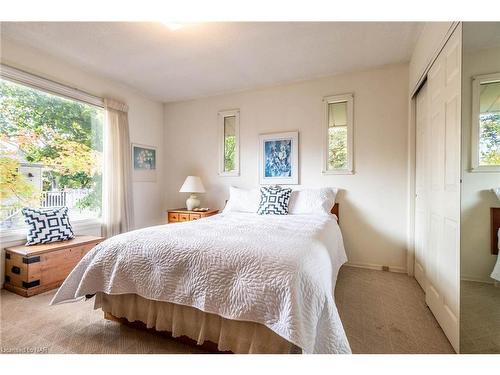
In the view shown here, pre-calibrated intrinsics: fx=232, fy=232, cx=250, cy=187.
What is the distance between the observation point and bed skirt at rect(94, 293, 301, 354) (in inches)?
49.3

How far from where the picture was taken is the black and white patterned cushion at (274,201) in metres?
2.91

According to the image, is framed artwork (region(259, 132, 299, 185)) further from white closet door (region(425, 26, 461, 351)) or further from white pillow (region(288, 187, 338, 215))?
white closet door (region(425, 26, 461, 351))

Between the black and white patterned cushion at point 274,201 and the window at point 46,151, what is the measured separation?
234cm

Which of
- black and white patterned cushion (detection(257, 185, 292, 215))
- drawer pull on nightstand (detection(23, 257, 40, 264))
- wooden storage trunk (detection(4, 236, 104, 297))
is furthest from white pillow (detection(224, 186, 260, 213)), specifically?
drawer pull on nightstand (detection(23, 257, 40, 264))

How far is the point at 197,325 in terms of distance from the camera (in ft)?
4.73

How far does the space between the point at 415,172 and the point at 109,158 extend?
158 inches

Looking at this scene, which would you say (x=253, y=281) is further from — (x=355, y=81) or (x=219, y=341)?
(x=355, y=81)

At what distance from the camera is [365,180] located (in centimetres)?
307

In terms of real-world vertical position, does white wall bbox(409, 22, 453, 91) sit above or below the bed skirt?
above

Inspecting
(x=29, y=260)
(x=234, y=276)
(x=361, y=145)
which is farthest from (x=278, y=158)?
(x=29, y=260)

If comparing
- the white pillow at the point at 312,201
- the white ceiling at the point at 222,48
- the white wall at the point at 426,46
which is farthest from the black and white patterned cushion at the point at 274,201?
the white wall at the point at 426,46

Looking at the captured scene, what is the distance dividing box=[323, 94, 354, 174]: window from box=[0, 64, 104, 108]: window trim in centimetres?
319

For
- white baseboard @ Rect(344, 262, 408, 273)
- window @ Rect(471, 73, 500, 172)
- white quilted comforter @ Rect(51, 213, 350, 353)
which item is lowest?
white baseboard @ Rect(344, 262, 408, 273)
